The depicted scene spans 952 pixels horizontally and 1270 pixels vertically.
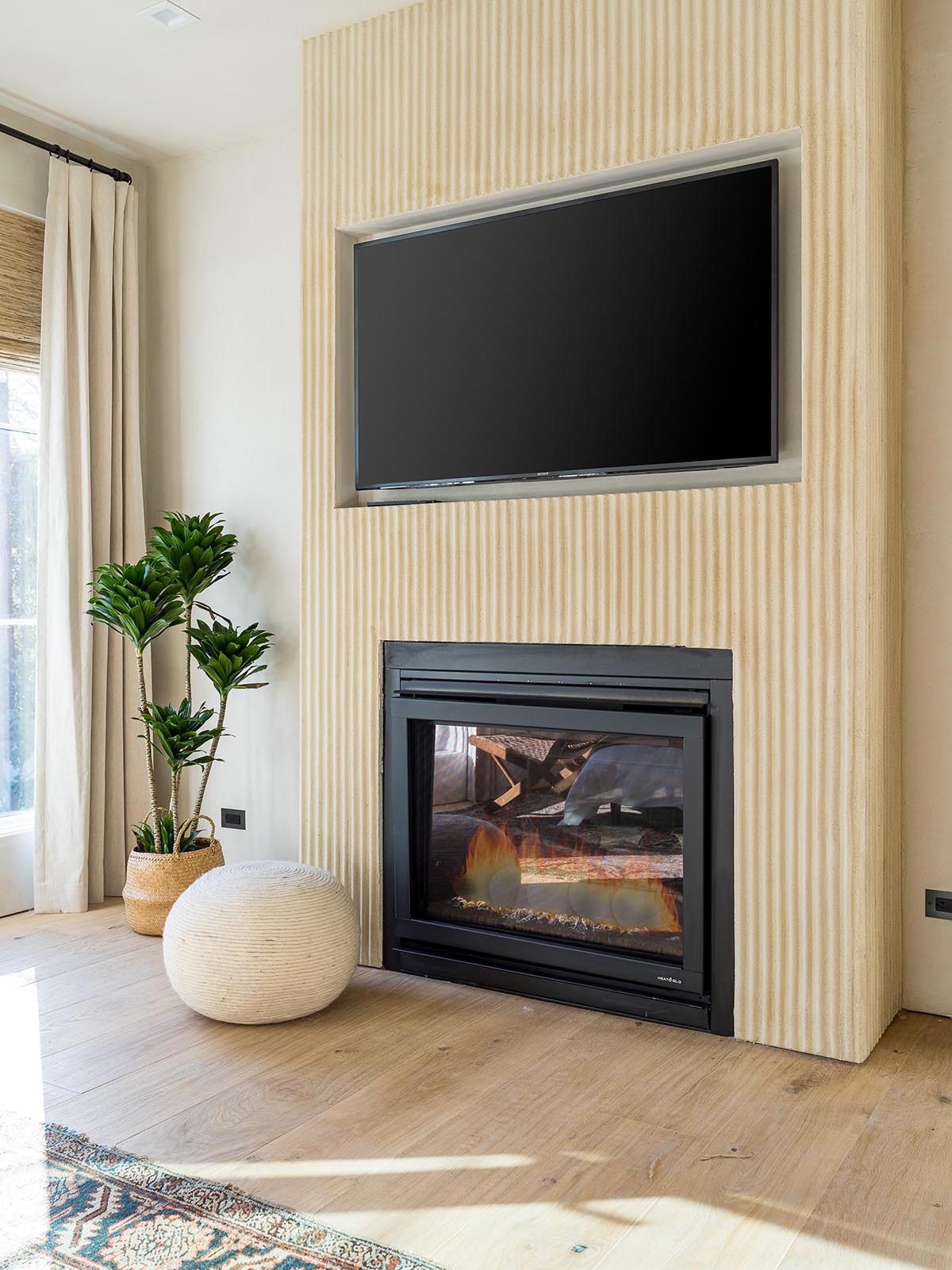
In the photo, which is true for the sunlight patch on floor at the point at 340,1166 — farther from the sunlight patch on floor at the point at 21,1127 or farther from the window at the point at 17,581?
the window at the point at 17,581

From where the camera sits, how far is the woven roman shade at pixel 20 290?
3615 millimetres

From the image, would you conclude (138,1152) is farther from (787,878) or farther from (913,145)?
(913,145)

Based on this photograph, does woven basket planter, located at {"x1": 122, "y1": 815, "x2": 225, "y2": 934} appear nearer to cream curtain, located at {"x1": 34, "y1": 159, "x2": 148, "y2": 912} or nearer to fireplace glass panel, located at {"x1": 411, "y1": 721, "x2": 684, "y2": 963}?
cream curtain, located at {"x1": 34, "y1": 159, "x2": 148, "y2": 912}

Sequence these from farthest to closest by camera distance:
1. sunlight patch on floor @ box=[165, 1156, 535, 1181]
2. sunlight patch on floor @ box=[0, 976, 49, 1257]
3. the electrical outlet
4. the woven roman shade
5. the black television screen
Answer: the woven roman shade
the electrical outlet
the black television screen
sunlight patch on floor @ box=[165, 1156, 535, 1181]
sunlight patch on floor @ box=[0, 976, 49, 1257]

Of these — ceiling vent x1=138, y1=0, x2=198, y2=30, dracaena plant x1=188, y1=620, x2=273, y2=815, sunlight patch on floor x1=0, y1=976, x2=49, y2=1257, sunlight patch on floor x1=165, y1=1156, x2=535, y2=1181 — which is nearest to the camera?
sunlight patch on floor x1=0, y1=976, x2=49, y2=1257

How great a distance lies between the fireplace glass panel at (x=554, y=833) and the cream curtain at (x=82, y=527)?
134 cm

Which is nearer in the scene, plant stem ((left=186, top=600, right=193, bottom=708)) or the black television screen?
the black television screen

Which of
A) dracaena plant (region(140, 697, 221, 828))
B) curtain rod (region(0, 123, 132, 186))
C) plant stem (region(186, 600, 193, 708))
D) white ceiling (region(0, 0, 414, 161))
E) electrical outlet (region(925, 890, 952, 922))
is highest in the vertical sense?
white ceiling (region(0, 0, 414, 161))

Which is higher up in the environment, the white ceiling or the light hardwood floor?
the white ceiling

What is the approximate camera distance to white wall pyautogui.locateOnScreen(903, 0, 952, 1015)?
2.68 metres

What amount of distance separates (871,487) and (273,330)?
219 cm

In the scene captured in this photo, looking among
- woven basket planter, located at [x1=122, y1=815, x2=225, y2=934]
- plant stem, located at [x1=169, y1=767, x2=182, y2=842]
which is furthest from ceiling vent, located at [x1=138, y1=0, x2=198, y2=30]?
woven basket planter, located at [x1=122, y1=815, x2=225, y2=934]

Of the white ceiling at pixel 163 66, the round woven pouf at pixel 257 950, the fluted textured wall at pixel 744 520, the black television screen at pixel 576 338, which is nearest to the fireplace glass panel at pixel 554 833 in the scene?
the fluted textured wall at pixel 744 520

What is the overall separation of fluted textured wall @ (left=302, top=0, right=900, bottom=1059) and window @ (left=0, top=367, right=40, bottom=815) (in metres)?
1.41
